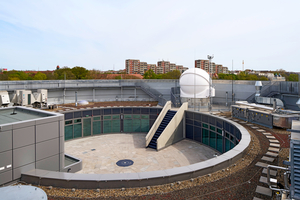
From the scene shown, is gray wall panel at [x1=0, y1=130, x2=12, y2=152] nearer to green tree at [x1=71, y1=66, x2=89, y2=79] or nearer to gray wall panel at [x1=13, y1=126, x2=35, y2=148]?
gray wall panel at [x1=13, y1=126, x2=35, y2=148]

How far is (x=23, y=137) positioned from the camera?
10.1m

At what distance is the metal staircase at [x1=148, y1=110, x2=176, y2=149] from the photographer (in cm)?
2215

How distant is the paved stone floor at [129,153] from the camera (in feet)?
55.9

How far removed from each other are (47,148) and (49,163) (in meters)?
0.86

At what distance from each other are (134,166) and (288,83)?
24.4 meters

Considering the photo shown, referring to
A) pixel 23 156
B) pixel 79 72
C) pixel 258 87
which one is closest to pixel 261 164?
pixel 23 156

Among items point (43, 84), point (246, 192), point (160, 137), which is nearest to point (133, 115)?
point (160, 137)

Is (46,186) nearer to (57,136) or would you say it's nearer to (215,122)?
(57,136)

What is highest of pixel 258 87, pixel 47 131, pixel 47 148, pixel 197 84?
pixel 197 84

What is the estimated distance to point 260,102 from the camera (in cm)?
2972

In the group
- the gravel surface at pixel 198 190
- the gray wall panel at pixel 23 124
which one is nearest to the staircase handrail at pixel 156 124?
the gravel surface at pixel 198 190

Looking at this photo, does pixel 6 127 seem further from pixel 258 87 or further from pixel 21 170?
pixel 258 87

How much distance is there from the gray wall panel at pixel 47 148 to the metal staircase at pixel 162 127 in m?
11.9

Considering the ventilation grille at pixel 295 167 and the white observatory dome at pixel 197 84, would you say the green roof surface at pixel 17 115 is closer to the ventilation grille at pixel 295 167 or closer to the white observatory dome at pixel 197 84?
the ventilation grille at pixel 295 167
